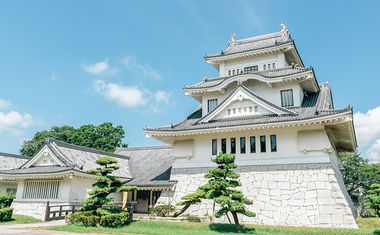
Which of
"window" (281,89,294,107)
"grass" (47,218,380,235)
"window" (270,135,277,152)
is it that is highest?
"window" (281,89,294,107)

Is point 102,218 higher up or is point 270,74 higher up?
point 270,74

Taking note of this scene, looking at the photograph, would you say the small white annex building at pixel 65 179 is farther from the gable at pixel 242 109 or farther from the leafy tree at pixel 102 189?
the gable at pixel 242 109

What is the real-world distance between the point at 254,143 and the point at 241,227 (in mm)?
5171

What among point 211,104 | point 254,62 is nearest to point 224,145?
point 211,104

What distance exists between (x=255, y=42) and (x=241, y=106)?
762 centimetres

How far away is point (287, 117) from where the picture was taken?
659 inches

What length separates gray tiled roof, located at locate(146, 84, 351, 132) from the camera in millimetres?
16150

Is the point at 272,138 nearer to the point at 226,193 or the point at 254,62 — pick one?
the point at 226,193

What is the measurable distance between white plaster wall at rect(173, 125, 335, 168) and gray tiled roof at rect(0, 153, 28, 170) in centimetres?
1961

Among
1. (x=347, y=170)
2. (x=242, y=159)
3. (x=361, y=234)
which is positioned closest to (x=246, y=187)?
(x=242, y=159)

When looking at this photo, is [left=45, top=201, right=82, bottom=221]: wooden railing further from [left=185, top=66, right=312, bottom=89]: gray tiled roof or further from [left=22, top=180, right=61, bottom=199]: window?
[left=185, top=66, right=312, bottom=89]: gray tiled roof

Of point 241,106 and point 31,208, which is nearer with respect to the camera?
point 241,106

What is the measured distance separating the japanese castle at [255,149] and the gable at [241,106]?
61 mm

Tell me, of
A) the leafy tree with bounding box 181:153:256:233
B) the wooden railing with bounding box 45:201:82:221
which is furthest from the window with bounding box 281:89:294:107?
the wooden railing with bounding box 45:201:82:221
